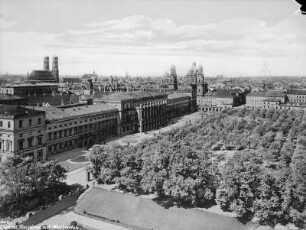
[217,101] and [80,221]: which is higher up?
[217,101]

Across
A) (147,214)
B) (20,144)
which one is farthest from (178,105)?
(147,214)

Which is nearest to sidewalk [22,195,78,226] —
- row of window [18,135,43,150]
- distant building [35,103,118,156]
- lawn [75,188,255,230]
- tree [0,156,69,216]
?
lawn [75,188,255,230]

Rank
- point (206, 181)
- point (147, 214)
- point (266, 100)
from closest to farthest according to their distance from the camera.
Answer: point (147, 214), point (206, 181), point (266, 100)

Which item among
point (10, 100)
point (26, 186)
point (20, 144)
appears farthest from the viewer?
point (10, 100)

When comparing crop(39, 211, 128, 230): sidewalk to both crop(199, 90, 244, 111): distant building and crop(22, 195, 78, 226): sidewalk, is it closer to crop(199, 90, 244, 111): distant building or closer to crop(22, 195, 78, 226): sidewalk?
crop(22, 195, 78, 226): sidewalk

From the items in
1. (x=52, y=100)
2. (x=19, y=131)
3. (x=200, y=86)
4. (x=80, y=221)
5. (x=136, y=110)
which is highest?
(x=200, y=86)

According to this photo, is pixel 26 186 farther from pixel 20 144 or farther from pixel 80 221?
pixel 20 144

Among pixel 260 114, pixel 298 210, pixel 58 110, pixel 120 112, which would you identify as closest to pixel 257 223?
pixel 298 210
